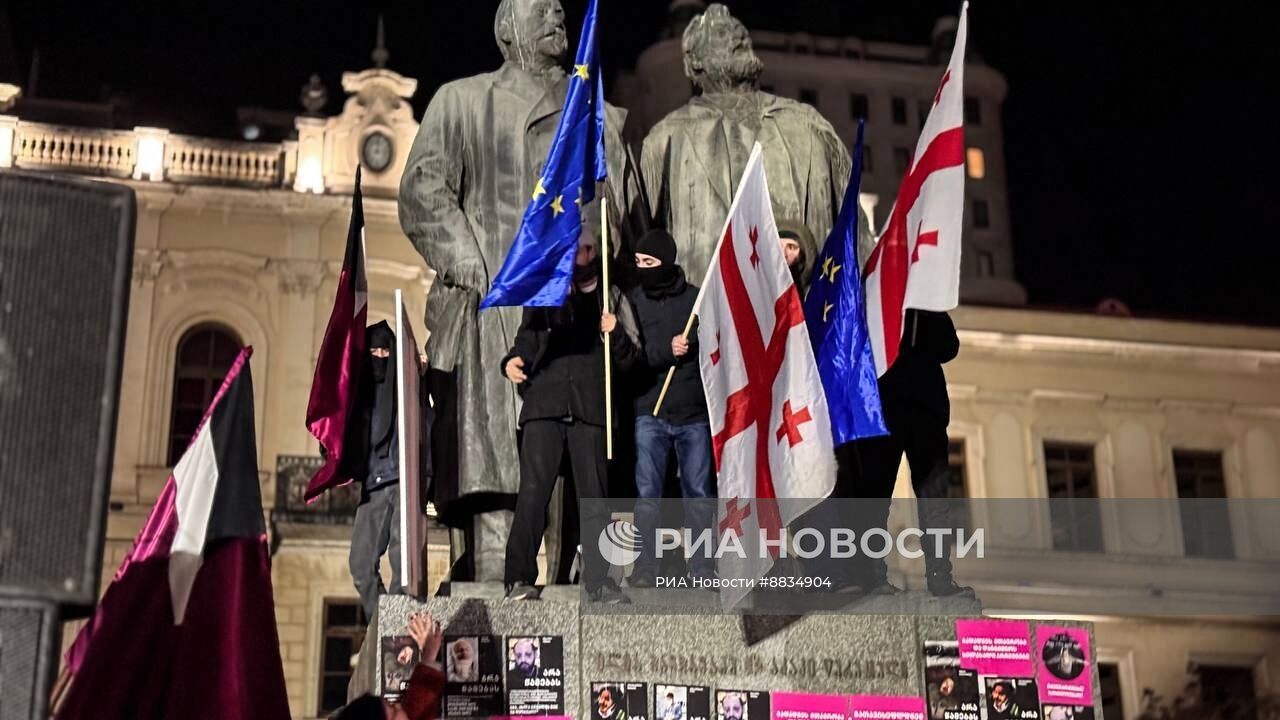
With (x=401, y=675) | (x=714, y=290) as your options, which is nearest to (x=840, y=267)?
(x=714, y=290)

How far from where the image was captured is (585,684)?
6.53 meters

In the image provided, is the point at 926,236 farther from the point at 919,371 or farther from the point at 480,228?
the point at 480,228

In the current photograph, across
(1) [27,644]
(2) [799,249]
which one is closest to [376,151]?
(2) [799,249]

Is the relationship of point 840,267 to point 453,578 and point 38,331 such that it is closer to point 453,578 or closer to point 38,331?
point 453,578

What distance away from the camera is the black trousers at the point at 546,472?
22.7 feet

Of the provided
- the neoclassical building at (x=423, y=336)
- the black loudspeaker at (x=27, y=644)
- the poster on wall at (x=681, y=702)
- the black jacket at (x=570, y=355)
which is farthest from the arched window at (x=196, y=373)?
the black loudspeaker at (x=27, y=644)

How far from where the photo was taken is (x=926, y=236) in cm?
758

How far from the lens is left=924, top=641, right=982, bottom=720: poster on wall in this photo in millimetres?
6703

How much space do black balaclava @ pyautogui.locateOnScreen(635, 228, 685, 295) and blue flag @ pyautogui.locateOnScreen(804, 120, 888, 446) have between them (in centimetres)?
55

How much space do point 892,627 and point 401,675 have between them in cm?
178

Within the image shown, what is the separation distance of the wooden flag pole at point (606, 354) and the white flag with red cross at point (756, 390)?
371 millimetres

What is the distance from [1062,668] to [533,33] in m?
3.46

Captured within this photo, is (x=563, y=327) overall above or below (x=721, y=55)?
below
